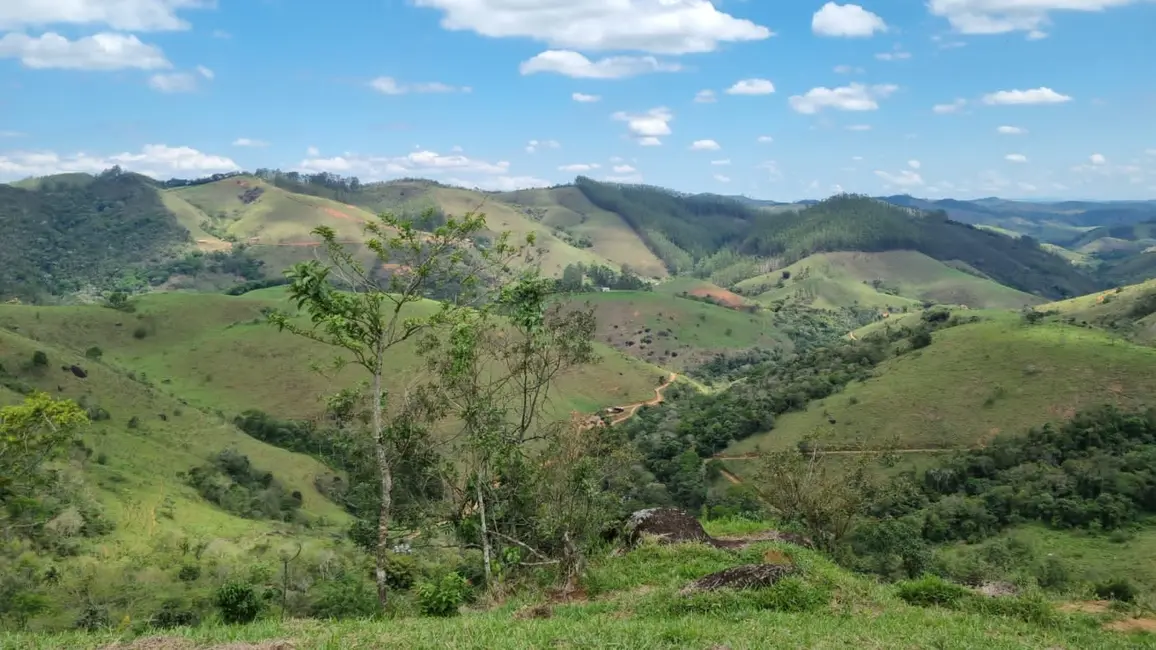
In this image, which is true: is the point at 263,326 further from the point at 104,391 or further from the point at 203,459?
the point at 203,459

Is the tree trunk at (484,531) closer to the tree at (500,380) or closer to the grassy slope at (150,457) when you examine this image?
the tree at (500,380)

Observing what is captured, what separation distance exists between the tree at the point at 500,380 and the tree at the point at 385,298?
101 centimetres

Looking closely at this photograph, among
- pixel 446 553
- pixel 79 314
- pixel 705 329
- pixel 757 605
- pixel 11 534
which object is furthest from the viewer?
pixel 705 329

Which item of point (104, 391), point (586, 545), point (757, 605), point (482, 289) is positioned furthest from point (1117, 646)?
point (104, 391)

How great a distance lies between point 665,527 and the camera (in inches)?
907

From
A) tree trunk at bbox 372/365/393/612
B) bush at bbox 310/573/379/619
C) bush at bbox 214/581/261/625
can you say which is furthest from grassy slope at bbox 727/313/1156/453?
bush at bbox 214/581/261/625

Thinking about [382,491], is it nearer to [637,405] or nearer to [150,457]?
[150,457]

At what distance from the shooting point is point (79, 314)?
118 metres

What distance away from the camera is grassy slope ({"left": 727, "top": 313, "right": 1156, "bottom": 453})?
74.1 m

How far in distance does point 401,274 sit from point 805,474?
855 inches

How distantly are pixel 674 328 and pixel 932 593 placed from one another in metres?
160

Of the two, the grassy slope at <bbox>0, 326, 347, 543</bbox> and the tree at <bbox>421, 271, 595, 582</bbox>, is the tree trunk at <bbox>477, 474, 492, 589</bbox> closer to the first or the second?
the tree at <bbox>421, 271, 595, 582</bbox>

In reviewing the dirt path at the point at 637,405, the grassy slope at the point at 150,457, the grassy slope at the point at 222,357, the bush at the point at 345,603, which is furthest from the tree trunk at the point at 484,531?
the dirt path at the point at 637,405

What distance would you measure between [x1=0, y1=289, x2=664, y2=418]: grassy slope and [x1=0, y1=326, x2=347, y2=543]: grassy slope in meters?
17.6
